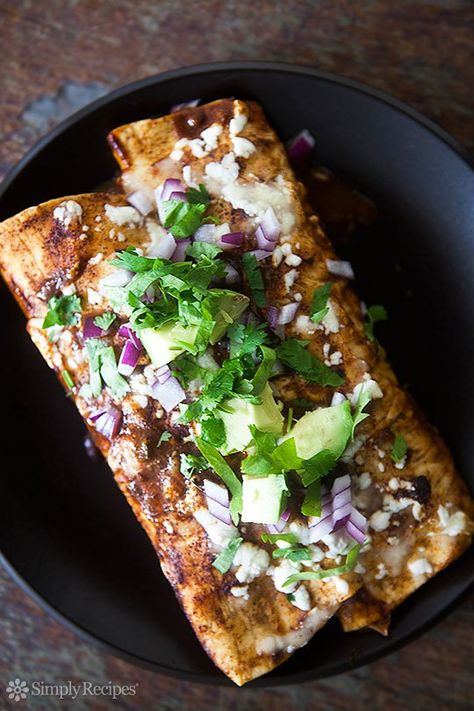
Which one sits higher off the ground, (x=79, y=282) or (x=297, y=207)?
(x=297, y=207)

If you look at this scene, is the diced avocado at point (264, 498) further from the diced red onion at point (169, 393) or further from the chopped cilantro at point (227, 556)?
the diced red onion at point (169, 393)

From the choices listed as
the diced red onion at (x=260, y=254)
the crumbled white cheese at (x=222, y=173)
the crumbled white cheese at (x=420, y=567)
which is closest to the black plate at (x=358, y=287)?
the crumbled white cheese at (x=420, y=567)

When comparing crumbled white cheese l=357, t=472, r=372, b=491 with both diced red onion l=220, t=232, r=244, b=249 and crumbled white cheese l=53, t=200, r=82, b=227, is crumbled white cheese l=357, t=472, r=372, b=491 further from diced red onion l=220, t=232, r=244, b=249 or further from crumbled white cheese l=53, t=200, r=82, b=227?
crumbled white cheese l=53, t=200, r=82, b=227

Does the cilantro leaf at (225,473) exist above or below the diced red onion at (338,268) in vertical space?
below

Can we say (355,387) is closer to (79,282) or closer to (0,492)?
(79,282)

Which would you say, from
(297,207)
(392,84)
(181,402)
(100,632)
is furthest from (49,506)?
(392,84)

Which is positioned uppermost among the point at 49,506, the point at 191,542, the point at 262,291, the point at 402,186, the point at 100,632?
the point at 402,186

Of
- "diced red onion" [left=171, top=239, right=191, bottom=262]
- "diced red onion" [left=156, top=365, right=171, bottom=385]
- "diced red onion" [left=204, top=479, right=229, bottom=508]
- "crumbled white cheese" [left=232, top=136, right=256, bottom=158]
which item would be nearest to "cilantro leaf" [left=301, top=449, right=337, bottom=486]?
"diced red onion" [left=204, top=479, right=229, bottom=508]
